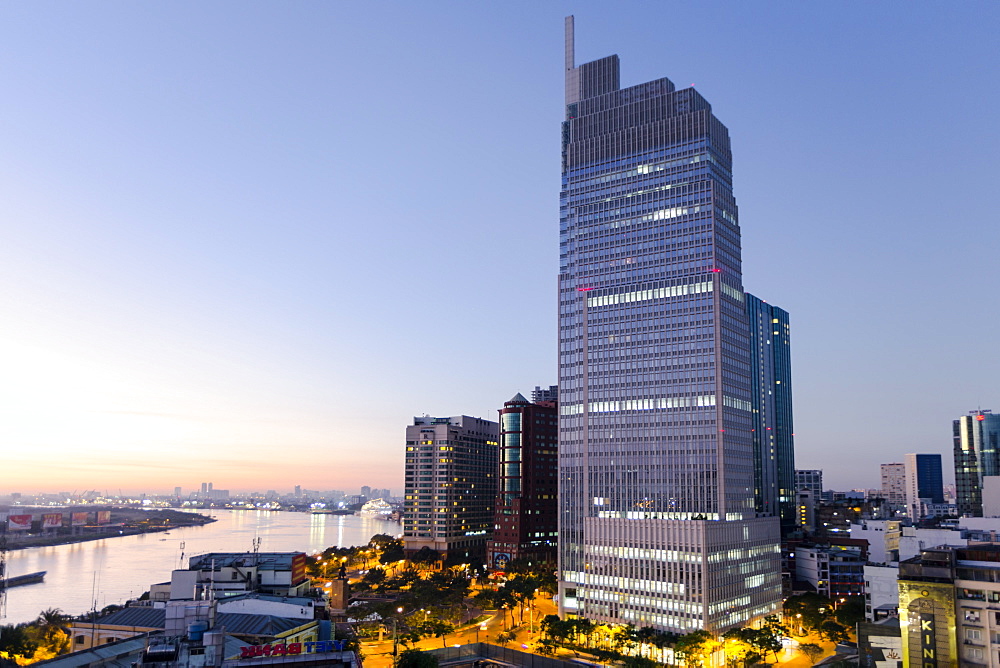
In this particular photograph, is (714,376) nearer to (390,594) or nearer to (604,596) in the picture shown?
(604,596)

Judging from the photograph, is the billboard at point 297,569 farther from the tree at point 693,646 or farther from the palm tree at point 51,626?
the tree at point 693,646

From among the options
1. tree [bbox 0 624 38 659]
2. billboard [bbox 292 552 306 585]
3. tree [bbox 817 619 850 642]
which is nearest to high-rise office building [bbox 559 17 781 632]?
tree [bbox 817 619 850 642]

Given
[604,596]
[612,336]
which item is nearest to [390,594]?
[604,596]

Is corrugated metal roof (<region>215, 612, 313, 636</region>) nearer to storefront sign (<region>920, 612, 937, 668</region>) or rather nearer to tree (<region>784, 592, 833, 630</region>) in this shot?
storefront sign (<region>920, 612, 937, 668</region>)

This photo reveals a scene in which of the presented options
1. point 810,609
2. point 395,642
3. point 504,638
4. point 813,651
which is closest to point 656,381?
point 810,609

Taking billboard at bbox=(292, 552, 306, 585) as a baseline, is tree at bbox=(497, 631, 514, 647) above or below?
below

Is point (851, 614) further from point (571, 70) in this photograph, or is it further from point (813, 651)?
point (571, 70)

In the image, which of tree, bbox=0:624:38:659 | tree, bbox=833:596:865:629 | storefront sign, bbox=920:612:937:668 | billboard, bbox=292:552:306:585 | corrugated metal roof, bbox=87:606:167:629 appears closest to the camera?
storefront sign, bbox=920:612:937:668

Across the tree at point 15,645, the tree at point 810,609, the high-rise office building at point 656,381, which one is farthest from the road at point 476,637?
the tree at point 810,609
